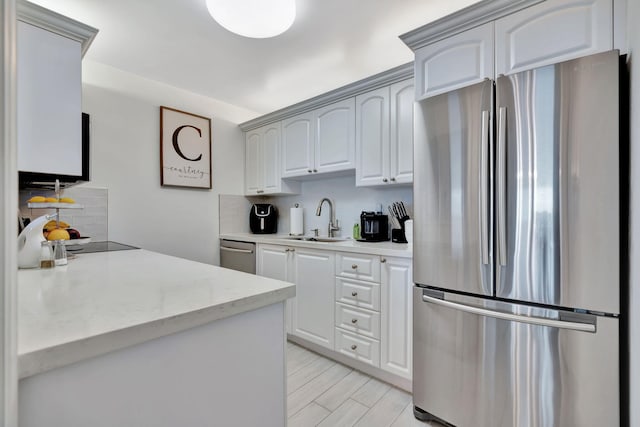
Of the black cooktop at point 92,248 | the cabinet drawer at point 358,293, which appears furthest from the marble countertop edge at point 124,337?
the black cooktop at point 92,248

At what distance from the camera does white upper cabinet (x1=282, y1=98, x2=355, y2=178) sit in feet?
8.27

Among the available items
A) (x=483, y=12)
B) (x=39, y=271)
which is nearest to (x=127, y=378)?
(x=39, y=271)

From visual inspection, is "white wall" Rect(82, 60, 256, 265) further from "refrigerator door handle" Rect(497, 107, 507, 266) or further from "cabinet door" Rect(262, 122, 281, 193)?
"refrigerator door handle" Rect(497, 107, 507, 266)

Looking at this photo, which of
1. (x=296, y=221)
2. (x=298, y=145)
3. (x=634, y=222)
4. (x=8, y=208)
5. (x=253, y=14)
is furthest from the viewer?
(x=296, y=221)

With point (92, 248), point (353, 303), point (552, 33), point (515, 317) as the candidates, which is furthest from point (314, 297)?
point (552, 33)

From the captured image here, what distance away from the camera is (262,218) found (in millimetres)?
3340

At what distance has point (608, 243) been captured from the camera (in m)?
1.11

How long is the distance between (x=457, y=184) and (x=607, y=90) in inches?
24.5

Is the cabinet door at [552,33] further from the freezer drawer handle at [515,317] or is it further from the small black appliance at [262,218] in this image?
the small black appliance at [262,218]

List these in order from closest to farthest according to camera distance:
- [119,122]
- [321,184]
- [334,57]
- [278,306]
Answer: [278,306] → [334,57] → [119,122] → [321,184]

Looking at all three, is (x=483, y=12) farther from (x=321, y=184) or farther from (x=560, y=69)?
(x=321, y=184)

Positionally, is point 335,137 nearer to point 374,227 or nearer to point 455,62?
point 374,227

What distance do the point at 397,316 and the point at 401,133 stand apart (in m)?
1.28

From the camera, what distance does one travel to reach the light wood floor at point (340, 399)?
5.31ft
